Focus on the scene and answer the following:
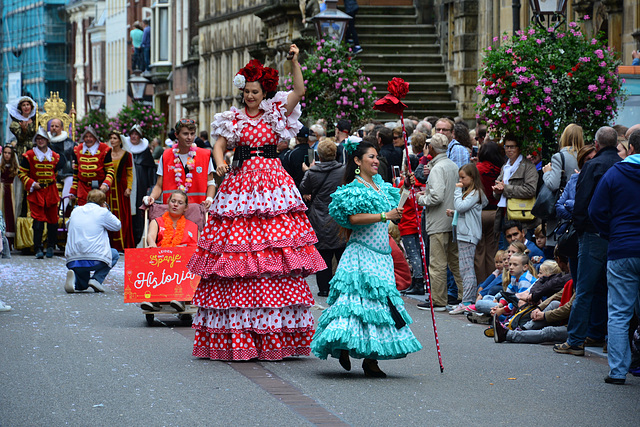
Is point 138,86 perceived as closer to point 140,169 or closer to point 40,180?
point 140,169

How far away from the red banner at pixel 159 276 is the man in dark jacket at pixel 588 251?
3.78 meters

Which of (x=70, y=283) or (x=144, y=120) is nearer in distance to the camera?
(x=70, y=283)

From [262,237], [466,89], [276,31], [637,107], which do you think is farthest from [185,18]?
[262,237]

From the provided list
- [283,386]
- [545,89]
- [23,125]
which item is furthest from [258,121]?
[23,125]

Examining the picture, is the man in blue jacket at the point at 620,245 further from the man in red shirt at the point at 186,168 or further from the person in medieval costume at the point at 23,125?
the person in medieval costume at the point at 23,125

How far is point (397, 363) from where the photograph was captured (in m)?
10.2

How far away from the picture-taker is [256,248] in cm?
1008

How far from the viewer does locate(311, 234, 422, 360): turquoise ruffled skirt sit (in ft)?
29.7

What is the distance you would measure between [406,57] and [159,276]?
17.9 m

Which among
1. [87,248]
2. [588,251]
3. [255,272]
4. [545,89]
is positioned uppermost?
[545,89]

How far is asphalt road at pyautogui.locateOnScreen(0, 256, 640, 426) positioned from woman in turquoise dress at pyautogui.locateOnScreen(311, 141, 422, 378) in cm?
24

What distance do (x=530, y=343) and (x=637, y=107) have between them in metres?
4.56

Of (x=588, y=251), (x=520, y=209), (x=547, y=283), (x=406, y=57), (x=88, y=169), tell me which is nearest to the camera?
(x=588, y=251)

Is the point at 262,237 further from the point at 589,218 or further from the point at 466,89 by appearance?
the point at 466,89
